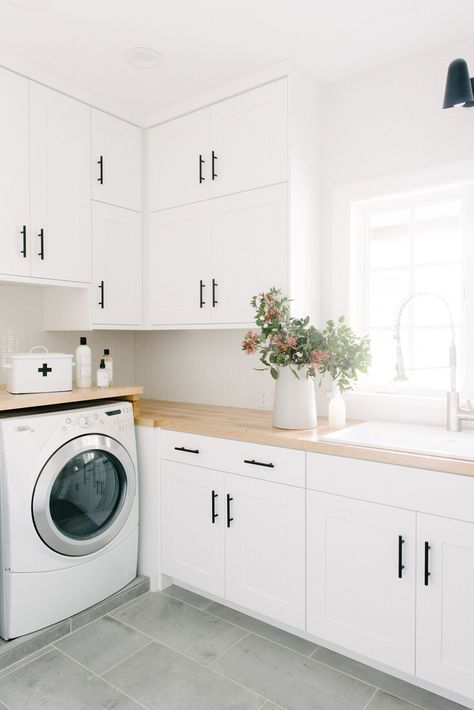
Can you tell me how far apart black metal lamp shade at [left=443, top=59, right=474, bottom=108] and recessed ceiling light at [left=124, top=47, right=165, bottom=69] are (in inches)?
51.2

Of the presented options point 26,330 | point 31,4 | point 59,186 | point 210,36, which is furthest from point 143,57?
point 26,330

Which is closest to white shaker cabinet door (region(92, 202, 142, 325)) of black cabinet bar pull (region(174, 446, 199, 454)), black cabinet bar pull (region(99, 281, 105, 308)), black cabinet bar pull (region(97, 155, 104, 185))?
black cabinet bar pull (region(99, 281, 105, 308))

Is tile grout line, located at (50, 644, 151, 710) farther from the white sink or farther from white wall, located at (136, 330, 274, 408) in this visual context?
white wall, located at (136, 330, 274, 408)

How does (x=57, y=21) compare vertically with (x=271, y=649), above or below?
above

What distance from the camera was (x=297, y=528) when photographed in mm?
2025

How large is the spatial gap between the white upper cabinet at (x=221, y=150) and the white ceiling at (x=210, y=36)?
14cm

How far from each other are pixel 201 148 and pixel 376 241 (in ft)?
3.41

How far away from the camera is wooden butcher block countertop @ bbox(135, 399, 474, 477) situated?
5.59ft

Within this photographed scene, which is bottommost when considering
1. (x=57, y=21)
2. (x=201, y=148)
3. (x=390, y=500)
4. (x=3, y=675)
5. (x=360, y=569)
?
(x=3, y=675)

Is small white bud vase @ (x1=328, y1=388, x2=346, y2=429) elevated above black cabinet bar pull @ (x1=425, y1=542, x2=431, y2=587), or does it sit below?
above

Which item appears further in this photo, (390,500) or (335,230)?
(335,230)

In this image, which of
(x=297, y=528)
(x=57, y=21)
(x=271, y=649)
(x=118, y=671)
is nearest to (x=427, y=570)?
(x=297, y=528)

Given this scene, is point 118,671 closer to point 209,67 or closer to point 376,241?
point 376,241

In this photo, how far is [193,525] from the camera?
93.4 inches
